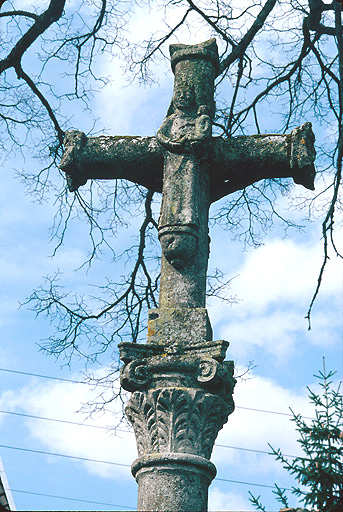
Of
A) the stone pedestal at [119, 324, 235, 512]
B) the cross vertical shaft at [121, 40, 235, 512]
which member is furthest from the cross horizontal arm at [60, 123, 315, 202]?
the stone pedestal at [119, 324, 235, 512]

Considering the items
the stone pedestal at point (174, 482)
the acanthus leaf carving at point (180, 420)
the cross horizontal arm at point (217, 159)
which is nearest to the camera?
the stone pedestal at point (174, 482)

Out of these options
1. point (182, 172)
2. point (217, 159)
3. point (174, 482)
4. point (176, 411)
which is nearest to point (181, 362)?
point (176, 411)

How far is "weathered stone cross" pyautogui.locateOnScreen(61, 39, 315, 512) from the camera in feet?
16.1

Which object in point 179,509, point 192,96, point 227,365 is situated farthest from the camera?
point 192,96

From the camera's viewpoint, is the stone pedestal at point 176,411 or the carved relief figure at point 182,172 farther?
the carved relief figure at point 182,172

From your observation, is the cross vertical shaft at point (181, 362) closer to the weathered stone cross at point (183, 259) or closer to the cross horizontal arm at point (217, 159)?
the weathered stone cross at point (183, 259)

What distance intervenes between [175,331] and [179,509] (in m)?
1.06

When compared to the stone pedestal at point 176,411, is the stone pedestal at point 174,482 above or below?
below

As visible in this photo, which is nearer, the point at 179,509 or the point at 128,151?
the point at 179,509

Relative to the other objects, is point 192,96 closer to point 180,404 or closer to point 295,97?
point 180,404

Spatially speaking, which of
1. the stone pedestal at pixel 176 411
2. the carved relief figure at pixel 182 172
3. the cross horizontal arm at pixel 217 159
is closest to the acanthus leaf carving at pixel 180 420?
the stone pedestal at pixel 176 411

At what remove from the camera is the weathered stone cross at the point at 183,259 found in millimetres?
4922

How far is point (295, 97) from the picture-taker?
930 centimetres

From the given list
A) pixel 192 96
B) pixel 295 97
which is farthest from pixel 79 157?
pixel 295 97
